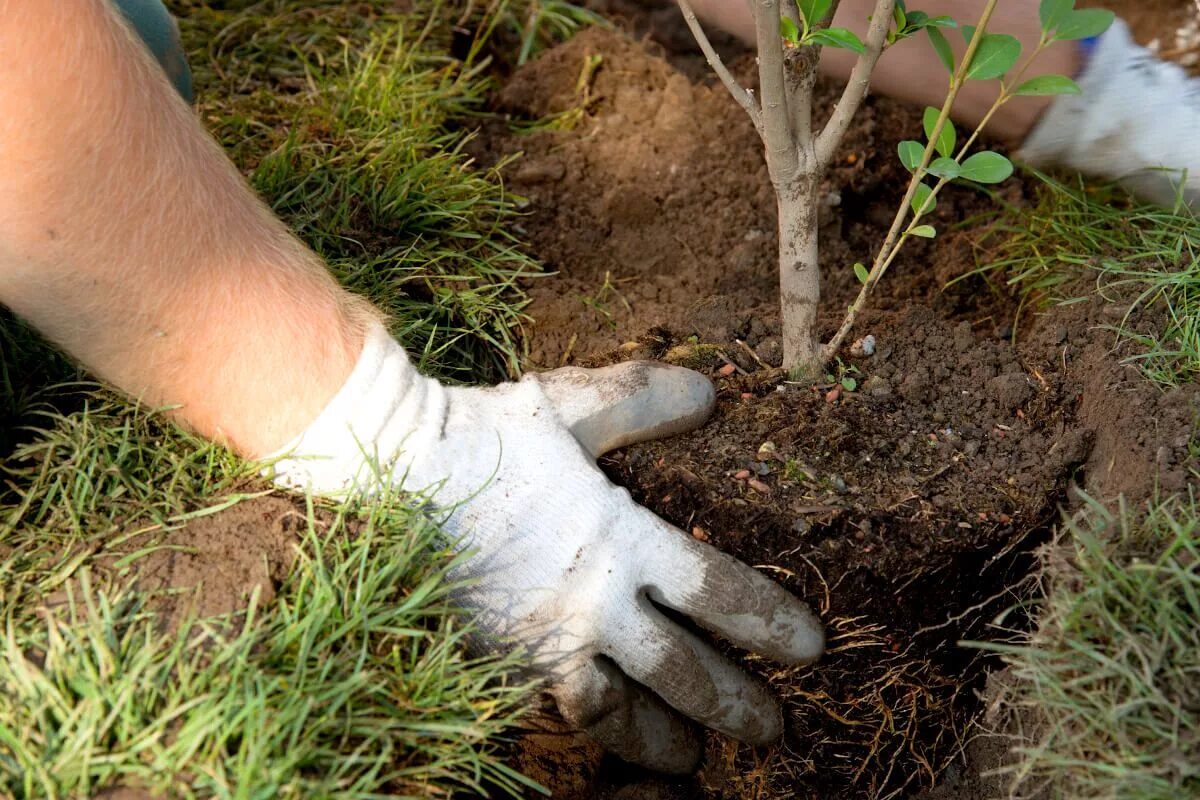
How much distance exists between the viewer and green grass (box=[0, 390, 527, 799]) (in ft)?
4.14

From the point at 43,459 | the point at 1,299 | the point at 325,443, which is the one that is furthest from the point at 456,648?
the point at 1,299

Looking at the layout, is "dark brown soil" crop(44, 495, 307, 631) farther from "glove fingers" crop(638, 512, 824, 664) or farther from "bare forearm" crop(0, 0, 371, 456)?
"glove fingers" crop(638, 512, 824, 664)

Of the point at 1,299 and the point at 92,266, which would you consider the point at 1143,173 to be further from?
the point at 1,299

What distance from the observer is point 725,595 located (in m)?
1.64

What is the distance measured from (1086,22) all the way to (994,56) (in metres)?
0.12

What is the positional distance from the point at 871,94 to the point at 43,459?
76.4 inches

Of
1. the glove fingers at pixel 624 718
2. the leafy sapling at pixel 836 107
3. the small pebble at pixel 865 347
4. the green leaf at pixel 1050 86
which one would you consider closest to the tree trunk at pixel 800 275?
the leafy sapling at pixel 836 107

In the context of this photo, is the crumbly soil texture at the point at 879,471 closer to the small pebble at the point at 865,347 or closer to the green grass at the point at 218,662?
the small pebble at the point at 865,347

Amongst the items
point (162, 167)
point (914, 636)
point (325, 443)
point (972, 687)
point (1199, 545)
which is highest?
point (162, 167)

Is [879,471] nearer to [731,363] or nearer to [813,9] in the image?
[731,363]

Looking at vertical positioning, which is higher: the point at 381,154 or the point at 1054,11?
the point at 1054,11

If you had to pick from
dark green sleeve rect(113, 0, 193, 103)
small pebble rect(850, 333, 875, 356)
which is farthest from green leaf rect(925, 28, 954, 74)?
dark green sleeve rect(113, 0, 193, 103)

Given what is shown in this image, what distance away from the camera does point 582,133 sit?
8.38 ft

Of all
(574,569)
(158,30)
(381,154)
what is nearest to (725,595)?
(574,569)
